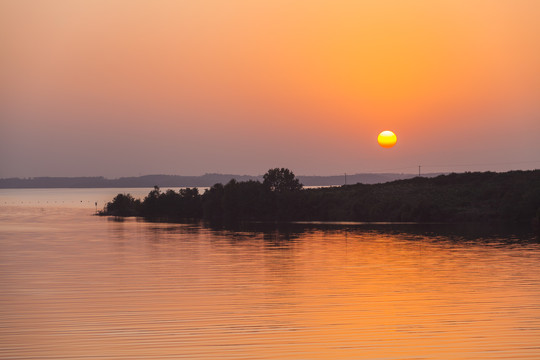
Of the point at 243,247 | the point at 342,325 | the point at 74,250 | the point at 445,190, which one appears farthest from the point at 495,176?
the point at 342,325

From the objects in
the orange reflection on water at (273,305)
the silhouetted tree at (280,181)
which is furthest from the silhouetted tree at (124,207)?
the orange reflection on water at (273,305)

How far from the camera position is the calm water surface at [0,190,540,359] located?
58.4ft

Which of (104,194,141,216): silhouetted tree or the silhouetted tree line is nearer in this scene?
the silhouetted tree line

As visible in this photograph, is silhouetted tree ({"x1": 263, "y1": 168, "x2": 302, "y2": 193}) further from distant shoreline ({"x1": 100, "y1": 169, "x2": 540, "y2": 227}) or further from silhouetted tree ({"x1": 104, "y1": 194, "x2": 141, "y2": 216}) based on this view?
silhouetted tree ({"x1": 104, "y1": 194, "x2": 141, "y2": 216})

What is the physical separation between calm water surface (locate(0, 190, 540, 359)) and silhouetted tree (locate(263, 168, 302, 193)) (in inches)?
3004

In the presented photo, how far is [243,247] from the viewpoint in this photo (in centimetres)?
5369

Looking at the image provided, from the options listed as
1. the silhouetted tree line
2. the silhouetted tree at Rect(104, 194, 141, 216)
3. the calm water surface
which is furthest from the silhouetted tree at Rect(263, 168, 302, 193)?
the calm water surface

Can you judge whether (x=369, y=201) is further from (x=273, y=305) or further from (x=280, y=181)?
(x=273, y=305)

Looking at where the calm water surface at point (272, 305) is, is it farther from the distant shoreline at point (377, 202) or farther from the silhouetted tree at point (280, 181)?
the silhouetted tree at point (280, 181)

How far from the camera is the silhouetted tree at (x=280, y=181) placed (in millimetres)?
124000

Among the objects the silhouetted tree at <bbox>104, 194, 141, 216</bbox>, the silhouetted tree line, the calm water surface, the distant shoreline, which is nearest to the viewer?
the calm water surface

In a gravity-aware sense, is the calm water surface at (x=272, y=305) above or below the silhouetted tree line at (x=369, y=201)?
below

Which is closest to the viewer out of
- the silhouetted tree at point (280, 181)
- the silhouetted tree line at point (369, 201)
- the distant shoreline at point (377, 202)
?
the distant shoreline at point (377, 202)

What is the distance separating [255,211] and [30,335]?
10114 centimetres
